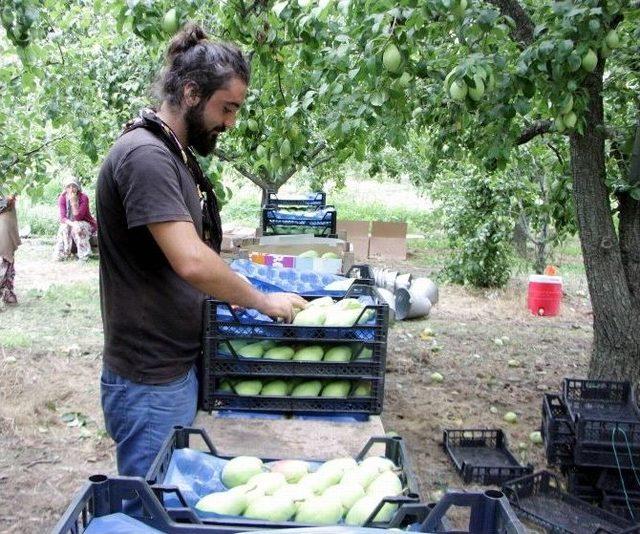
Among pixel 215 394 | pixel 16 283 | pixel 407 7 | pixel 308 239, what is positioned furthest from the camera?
pixel 16 283

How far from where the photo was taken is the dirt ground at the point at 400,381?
4.39 meters

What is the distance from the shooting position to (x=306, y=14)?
323cm

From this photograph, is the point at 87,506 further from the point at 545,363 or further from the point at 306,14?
the point at 545,363

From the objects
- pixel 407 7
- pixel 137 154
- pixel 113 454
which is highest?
pixel 407 7

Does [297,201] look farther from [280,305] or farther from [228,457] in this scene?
[228,457]

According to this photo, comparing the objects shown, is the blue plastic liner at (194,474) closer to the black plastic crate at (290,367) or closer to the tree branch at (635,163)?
the black plastic crate at (290,367)

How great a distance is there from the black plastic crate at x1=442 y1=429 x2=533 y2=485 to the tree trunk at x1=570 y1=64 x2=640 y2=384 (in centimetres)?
96

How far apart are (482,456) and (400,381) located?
1.63 m

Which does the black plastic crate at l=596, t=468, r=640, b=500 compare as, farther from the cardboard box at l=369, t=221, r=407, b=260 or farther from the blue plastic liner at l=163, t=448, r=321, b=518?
the cardboard box at l=369, t=221, r=407, b=260

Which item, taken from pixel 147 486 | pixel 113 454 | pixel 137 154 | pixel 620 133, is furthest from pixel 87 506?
pixel 620 133

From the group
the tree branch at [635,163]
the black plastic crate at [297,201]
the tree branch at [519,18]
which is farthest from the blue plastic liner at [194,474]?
the black plastic crate at [297,201]

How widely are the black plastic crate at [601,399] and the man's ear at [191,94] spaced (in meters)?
3.08

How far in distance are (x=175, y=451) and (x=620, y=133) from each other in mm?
4051

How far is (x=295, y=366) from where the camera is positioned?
239cm
